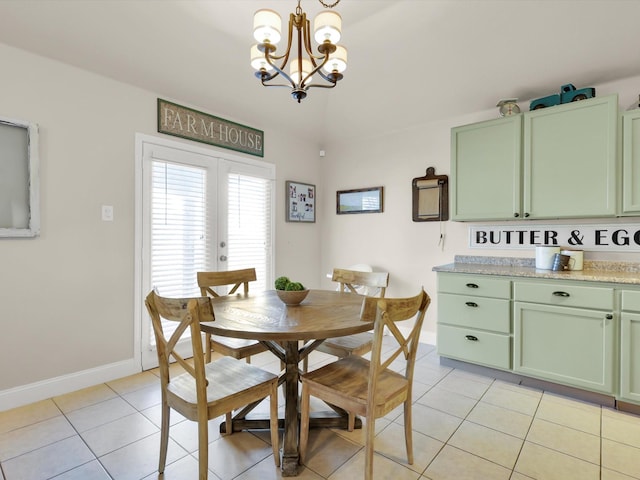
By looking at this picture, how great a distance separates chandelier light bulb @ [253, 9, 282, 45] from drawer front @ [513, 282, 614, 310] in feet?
8.11

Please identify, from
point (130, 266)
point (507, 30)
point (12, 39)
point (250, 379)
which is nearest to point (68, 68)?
point (12, 39)

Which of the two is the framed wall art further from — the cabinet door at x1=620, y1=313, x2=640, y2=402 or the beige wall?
the beige wall

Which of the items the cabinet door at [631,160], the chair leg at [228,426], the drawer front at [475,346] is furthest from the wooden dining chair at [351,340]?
the cabinet door at [631,160]

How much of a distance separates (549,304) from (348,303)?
5.31 ft

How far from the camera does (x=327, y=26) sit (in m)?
1.71

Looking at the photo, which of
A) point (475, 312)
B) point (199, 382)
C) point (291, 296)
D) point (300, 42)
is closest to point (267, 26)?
point (300, 42)

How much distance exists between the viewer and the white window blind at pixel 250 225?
3.56 m

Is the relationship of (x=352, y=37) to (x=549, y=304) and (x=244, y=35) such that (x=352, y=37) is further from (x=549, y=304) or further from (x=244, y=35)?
(x=549, y=304)

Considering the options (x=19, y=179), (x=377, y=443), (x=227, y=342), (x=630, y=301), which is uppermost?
(x=19, y=179)

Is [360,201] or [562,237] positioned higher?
[360,201]

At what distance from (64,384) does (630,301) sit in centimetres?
405

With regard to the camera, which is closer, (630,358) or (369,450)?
(369,450)

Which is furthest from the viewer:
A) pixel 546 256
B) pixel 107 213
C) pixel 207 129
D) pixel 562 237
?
pixel 207 129

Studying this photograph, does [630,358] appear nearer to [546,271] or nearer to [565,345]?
[565,345]
